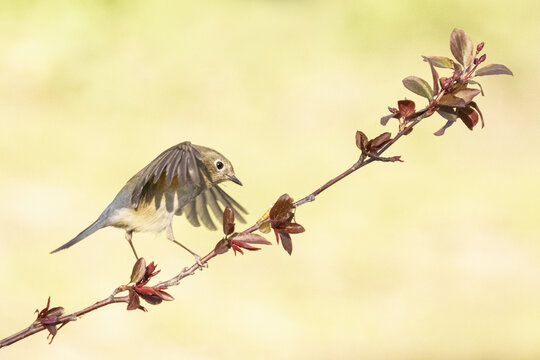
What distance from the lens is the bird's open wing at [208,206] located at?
235cm

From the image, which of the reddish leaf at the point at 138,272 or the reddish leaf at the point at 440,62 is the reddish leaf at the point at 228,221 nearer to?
the reddish leaf at the point at 138,272

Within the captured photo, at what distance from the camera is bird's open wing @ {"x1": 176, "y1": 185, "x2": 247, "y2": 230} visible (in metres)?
2.35

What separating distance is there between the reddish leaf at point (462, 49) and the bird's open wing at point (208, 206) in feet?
3.43

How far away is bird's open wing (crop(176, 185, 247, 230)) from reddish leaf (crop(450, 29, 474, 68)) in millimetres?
1045

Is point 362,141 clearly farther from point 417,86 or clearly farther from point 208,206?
point 208,206

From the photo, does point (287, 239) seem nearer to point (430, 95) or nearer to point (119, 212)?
point (430, 95)

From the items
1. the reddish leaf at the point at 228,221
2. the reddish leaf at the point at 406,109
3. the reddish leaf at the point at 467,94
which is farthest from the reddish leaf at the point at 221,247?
the reddish leaf at the point at 467,94

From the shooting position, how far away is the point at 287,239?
1411 mm

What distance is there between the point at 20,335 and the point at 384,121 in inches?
34.8

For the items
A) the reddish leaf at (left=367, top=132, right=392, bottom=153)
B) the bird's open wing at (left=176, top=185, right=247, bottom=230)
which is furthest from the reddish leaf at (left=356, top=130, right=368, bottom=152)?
the bird's open wing at (left=176, top=185, right=247, bottom=230)

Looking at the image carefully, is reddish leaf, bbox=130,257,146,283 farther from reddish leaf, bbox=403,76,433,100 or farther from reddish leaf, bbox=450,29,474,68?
reddish leaf, bbox=450,29,474,68

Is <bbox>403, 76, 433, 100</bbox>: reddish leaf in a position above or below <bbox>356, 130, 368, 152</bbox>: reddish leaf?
above

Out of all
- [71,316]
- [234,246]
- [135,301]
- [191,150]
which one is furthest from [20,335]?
[191,150]

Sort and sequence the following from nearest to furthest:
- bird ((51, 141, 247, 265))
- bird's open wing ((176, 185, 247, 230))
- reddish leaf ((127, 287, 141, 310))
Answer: reddish leaf ((127, 287, 141, 310)) < bird ((51, 141, 247, 265)) < bird's open wing ((176, 185, 247, 230))
